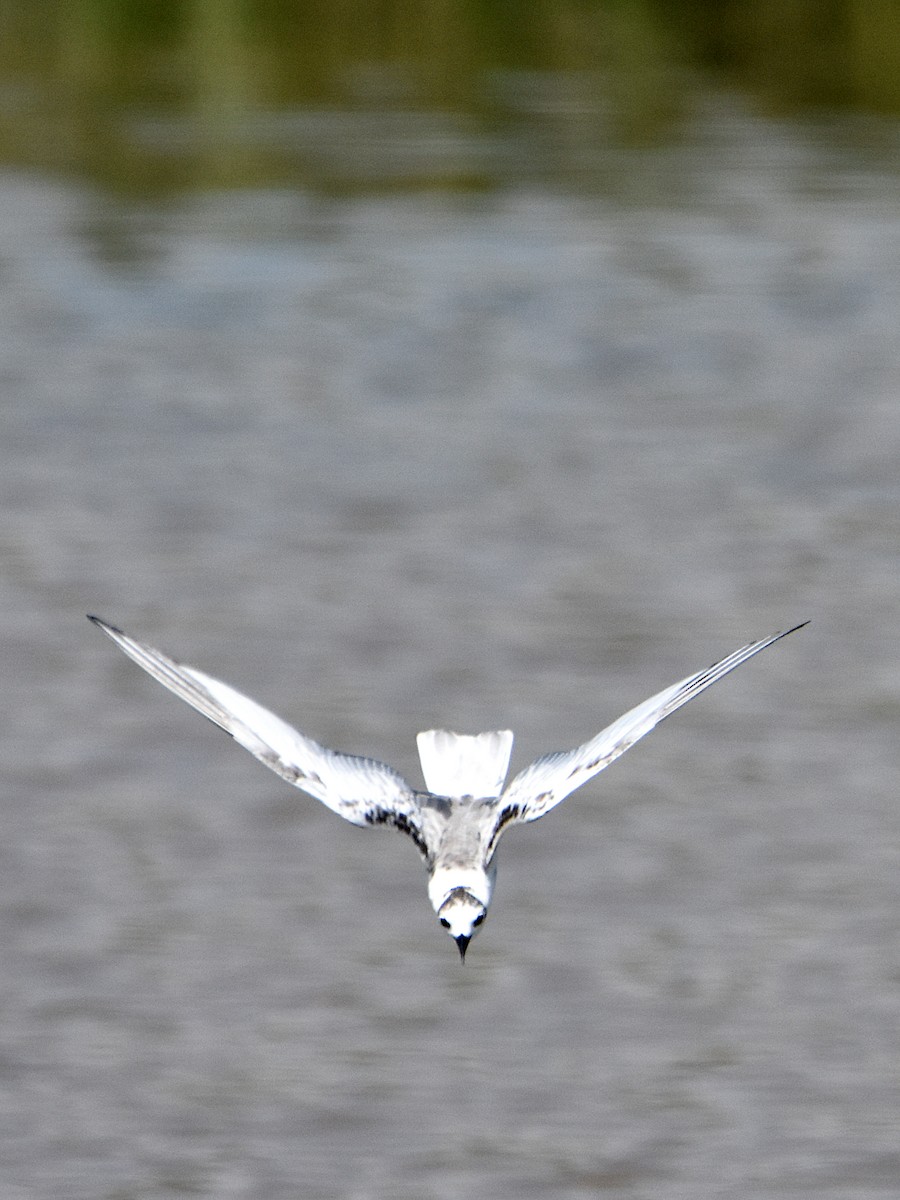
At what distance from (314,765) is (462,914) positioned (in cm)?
54

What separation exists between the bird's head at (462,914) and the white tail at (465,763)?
34cm

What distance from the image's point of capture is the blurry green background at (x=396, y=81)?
73.8ft

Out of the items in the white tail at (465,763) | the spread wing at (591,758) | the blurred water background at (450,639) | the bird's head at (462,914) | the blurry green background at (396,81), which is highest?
the blurry green background at (396,81)

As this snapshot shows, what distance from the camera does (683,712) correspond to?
10.5m

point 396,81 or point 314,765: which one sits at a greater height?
point 396,81

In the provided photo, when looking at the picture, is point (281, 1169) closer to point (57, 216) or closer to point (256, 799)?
point (256, 799)

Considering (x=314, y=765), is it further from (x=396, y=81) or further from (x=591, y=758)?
(x=396, y=81)

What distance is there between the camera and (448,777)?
4891mm

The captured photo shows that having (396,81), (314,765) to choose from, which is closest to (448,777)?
(314,765)

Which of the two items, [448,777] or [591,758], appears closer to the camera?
[591,758]

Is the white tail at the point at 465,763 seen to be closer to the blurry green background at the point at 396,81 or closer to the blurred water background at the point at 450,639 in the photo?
the blurred water background at the point at 450,639

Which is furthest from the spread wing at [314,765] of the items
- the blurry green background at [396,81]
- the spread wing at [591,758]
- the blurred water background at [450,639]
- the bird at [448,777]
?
the blurry green background at [396,81]

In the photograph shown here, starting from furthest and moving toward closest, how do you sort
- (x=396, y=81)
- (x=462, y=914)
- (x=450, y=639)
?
(x=396, y=81)
(x=450, y=639)
(x=462, y=914)

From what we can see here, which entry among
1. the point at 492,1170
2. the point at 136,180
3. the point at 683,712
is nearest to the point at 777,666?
the point at 683,712
